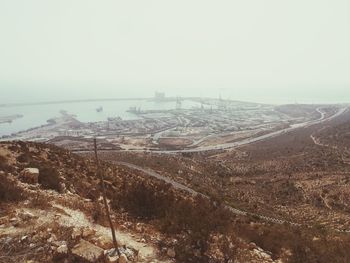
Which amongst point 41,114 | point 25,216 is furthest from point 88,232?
point 41,114

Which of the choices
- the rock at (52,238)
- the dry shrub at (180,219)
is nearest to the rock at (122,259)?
the dry shrub at (180,219)

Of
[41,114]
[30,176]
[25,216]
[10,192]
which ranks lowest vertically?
[41,114]

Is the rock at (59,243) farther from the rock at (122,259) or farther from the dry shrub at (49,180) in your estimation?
the dry shrub at (49,180)

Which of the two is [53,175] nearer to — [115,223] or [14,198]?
[14,198]

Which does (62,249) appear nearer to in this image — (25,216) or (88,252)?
(88,252)

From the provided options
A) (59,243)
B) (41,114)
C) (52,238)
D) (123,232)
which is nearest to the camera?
(59,243)

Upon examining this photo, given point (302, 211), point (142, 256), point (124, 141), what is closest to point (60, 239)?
point (142, 256)

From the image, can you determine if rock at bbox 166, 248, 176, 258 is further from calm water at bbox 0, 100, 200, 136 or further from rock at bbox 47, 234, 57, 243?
calm water at bbox 0, 100, 200, 136

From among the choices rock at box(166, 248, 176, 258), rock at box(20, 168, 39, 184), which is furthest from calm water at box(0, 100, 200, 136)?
rock at box(166, 248, 176, 258)
